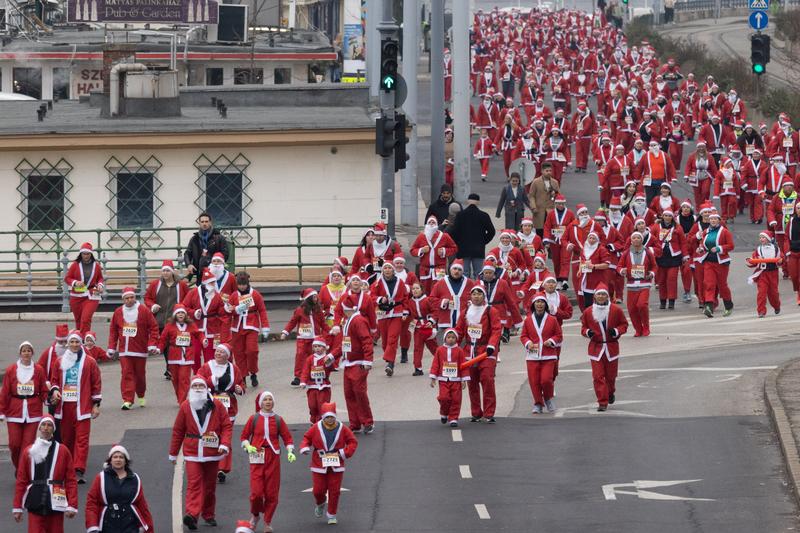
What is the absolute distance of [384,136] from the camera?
28.3 metres

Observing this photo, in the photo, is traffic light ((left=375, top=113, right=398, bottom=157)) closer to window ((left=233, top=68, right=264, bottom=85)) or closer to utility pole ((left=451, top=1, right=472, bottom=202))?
utility pole ((left=451, top=1, right=472, bottom=202))

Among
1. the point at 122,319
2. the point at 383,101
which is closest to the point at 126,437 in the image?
the point at 122,319

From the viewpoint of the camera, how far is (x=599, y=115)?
2218 inches

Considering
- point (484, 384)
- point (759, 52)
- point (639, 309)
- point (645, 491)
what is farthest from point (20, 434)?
point (759, 52)

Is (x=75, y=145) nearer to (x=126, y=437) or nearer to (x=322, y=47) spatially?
(x=126, y=437)

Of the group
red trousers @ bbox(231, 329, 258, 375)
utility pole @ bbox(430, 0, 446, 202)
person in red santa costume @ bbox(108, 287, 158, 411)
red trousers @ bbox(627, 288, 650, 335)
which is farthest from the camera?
utility pole @ bbox(430, 0, 446, 202)

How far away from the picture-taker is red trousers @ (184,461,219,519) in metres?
17.5

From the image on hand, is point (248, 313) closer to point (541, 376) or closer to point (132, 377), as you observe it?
point (132, 377)

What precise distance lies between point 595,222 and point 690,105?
24.4 meters

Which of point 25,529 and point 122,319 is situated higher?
point 122,319

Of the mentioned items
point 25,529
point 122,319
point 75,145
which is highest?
point 75,145

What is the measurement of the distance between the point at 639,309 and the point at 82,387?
10.2 m

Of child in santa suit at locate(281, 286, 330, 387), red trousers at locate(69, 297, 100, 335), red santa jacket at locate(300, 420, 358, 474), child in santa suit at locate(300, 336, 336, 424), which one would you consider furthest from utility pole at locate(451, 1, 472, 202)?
red santa jacket at locate(300, 420, 358, 474)

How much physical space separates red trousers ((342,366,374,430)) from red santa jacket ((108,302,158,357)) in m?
2.93
